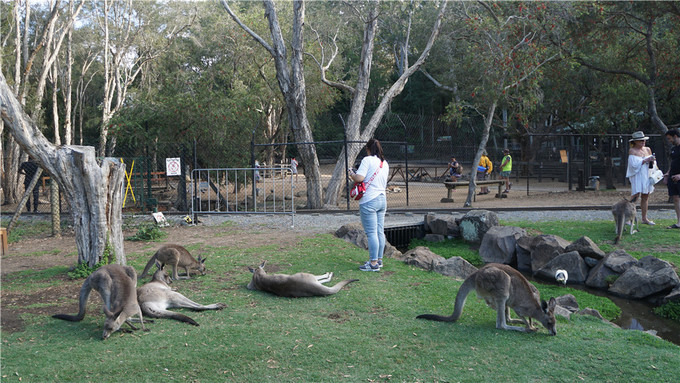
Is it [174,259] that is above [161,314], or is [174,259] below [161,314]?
above

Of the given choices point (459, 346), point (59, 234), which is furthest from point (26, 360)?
point (59, 234)

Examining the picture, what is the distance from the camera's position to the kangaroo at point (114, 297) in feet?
17.3

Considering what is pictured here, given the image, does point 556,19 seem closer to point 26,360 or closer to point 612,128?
point 612,128

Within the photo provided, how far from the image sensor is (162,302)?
6.05 meters

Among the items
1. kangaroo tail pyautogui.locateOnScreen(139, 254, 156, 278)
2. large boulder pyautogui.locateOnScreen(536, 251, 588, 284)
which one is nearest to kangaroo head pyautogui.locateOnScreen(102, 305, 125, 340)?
kangaroo tail pyautogui.locateOnScreen(139, 254, 156, 278)

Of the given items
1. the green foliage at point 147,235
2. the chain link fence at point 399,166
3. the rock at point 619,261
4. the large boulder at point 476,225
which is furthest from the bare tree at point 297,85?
the rock at point 619,261

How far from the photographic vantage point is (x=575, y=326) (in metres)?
5.76

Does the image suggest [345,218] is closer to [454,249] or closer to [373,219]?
[454,249]

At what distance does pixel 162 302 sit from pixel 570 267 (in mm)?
7107

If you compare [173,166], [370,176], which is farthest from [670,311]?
[173,166]

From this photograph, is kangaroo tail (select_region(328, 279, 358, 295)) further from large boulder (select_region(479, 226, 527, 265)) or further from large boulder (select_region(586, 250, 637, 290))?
large boulder (select_region(479, 226, 527, 265))

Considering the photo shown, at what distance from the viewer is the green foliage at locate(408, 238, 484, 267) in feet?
37.1

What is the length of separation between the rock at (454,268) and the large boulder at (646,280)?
241cm

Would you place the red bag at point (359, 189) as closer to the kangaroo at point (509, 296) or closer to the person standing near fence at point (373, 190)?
the person standing near fence at point (373, 190)
